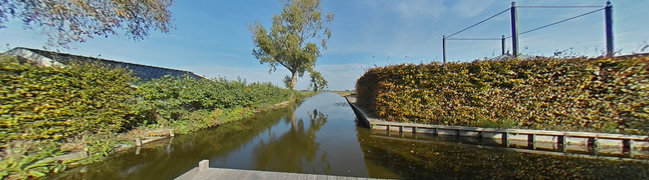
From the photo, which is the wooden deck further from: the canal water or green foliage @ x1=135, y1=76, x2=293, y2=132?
green foliage @ x1=135, y1=76, x2=293, y2=132

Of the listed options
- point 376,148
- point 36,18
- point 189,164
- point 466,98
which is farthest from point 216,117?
point 466,98

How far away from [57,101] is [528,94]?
10261mm

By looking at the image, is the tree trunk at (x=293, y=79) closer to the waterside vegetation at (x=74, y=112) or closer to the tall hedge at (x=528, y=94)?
the waterside vegetation at (x=74, y=112)

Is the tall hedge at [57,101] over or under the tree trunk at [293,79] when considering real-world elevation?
under

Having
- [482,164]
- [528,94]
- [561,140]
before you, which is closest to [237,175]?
[482,164]

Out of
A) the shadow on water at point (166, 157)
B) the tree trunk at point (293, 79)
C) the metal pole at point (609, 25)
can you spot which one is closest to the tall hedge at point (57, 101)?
the shadow on water at point (166, 157)

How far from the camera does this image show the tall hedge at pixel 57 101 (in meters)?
2.71

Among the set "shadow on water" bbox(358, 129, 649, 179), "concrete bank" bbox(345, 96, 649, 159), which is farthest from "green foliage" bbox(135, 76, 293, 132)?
"concrete bank" bbox(345, 96, 649, 159)

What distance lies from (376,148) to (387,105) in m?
2.43

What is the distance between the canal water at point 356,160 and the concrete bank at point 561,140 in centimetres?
59

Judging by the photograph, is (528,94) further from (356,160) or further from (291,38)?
(291,38)

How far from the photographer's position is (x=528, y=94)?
4.75 m

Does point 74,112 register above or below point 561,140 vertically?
above

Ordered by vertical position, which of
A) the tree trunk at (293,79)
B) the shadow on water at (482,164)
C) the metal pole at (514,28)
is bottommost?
the shadow on water at (482,164)
